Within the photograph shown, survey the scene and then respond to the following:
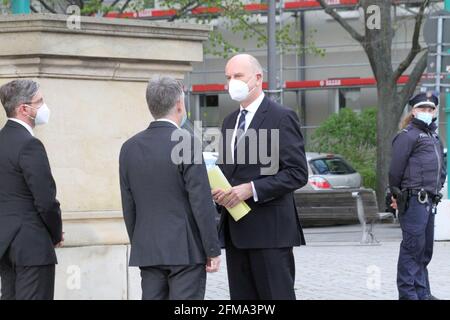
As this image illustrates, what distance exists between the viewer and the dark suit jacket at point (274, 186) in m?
6.45

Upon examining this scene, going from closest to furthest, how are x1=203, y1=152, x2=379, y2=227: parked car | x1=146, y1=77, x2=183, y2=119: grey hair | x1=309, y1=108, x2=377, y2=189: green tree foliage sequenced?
x1=146, y1=77, x2=183, y2=119: grey hair → x1=203, y1=152, x2=379, y2=227: parked car → x1=309, y1=108, x2=377, y2=189: green tree foliage

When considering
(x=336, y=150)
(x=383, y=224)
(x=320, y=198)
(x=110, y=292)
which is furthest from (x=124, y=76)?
(x=336, y=150)

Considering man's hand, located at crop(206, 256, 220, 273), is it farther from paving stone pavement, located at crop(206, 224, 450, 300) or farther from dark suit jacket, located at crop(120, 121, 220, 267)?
paving stone pavement, located at crop(206, 224, 450, 300)

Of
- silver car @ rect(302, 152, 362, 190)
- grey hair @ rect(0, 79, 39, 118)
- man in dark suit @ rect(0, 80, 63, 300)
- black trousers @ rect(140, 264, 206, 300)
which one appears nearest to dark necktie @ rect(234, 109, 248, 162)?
black trousers @ rect(140, 264, 206, 300)

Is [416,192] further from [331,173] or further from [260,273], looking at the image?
[331,173]

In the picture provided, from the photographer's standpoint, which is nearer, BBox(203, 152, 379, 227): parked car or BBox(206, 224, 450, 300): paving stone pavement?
BBox(206, 224, 450, 300): paving stone pavement

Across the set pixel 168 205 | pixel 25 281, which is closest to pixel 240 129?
pixel 168 205

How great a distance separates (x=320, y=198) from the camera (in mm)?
19625

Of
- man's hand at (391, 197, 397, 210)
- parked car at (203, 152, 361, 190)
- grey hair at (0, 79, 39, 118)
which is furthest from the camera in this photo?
parked car at (203, 152, 361, 190)

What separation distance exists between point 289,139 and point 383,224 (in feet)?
49.6

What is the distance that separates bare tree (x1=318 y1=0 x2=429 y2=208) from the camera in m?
21.7

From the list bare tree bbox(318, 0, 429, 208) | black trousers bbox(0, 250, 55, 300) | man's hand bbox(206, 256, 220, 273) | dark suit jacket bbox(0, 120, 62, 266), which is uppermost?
bare tree bbox(318, 0, 429, 208)
